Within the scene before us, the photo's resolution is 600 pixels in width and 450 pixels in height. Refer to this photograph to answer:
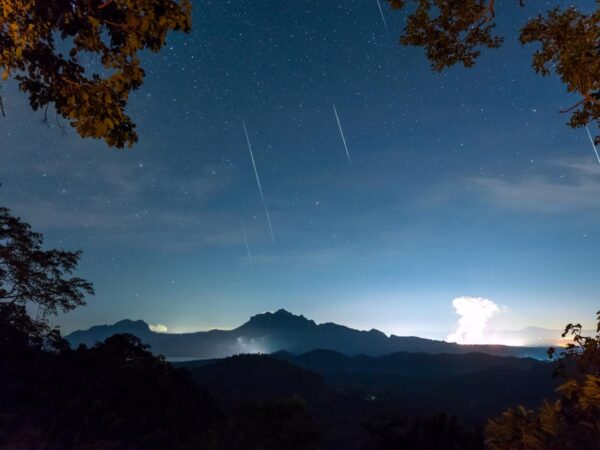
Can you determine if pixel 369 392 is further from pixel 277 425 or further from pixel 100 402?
pixel 100 402

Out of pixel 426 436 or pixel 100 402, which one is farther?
pixel 426 436

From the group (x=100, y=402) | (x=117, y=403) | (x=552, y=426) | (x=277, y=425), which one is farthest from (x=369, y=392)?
(x=552, y=426)

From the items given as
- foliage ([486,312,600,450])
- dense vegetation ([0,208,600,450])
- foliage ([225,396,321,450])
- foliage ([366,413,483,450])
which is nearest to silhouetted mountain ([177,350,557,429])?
foliage ([225,396,321,450])

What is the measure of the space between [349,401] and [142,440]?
97.1m

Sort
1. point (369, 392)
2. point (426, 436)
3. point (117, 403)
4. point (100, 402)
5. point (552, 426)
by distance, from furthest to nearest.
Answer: point (369, 392) < point (426, 436) < point (117, 403) < point (100, 402) < point (552, 426)

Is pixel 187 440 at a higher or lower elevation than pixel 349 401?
higher

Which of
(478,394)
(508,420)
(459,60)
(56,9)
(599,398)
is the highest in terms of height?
(459,60)

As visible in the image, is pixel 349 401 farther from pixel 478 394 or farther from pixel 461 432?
pixel 461 432

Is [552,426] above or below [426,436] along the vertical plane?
above

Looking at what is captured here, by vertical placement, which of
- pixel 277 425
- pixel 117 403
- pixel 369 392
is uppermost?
pixel 117 403

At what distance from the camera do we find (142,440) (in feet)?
50.7

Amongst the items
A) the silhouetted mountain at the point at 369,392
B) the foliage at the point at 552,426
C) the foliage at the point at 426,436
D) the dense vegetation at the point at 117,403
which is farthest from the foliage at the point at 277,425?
the silhouetted mountain at the point at 369,392

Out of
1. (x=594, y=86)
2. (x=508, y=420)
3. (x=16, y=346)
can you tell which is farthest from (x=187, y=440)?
(x=594, y=86)

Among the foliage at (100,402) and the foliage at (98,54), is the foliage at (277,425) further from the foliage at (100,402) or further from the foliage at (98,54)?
the foliage at (98,54)
